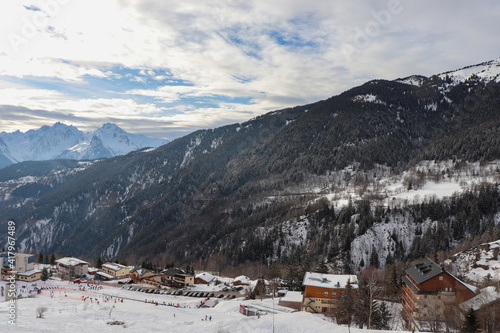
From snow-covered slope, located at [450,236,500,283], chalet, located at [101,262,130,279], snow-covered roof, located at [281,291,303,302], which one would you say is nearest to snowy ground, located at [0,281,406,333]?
snow-covered roof, located at [281,291,303,302]

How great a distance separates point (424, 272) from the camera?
68688 mm

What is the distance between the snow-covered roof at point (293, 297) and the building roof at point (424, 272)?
2733cm

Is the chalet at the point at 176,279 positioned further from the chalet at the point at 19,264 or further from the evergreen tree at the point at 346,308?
the evergreen tree at the point at 346,308

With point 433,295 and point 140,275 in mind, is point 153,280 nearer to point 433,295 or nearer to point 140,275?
point 140,275

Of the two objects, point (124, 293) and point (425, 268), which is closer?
point (425, 268)

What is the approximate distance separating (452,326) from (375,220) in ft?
370

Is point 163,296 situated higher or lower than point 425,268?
lower

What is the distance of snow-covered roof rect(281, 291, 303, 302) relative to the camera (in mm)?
80256

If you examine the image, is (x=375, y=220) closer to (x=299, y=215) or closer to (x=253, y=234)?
(x=299, y=215)

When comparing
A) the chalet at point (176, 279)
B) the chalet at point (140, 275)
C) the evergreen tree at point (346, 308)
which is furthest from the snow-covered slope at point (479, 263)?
the chalet at point (140, 275)

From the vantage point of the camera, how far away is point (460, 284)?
213ft

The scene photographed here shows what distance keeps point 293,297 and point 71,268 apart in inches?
3637

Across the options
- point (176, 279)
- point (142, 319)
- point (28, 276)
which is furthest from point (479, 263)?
point (28, 276)

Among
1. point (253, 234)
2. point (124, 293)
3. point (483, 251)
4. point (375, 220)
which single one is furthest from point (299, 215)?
point (124, 293)
